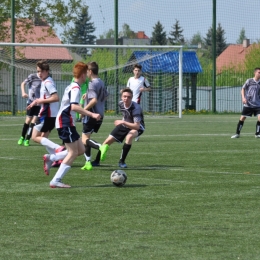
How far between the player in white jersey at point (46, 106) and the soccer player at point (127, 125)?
3.26 feet

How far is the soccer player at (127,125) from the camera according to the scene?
13.0 meters

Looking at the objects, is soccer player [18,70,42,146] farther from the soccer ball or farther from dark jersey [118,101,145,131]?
the soccer ball

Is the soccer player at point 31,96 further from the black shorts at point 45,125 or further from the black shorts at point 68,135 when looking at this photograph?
the black shorts at point 68,135

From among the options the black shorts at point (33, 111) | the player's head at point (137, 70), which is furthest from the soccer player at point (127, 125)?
the player's head at point (137, 70)

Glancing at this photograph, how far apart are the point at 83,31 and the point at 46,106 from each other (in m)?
31.4

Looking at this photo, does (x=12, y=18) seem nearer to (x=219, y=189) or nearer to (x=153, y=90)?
(x=153, y=90)

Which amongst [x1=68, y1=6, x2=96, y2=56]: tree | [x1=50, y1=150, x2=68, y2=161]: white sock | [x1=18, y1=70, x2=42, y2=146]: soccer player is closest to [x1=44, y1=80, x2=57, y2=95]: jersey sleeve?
[x1=50, y1=150, x2=68, y2=161]: white sock

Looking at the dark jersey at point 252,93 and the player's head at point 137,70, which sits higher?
the player's head at point 137,70

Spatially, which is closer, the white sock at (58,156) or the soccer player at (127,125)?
the white sock at (58,156)

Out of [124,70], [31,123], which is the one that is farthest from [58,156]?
[124,70]

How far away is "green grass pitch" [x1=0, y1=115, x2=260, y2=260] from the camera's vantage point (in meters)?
6.62

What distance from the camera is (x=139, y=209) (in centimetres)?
876

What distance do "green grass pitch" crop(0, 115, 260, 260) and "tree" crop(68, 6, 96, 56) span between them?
26293 millimetres

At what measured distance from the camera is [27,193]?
1009cm
